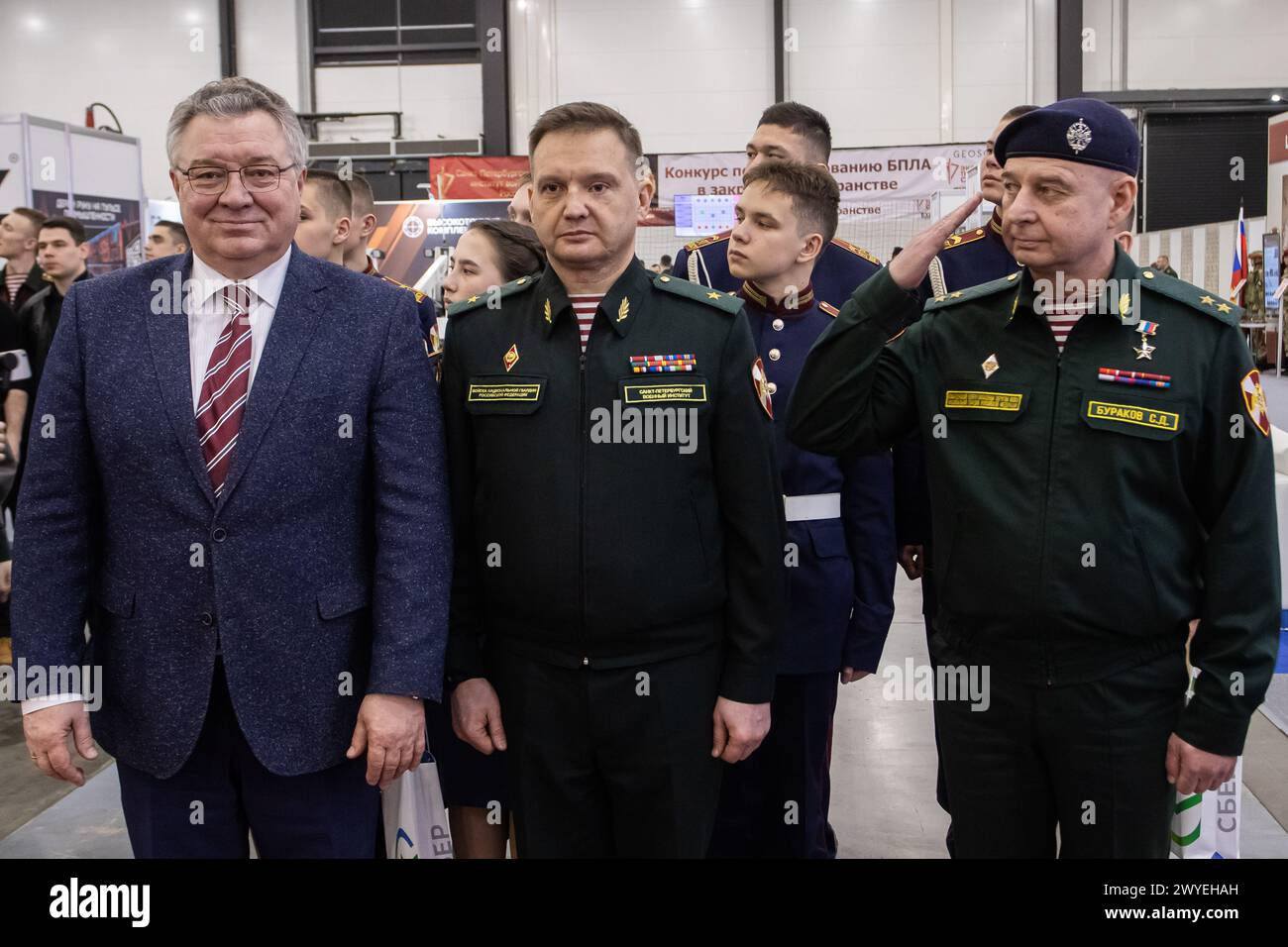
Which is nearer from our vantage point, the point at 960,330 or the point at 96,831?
the point at 960,330

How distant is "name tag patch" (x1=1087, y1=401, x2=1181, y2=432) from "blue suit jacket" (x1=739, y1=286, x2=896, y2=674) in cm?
73

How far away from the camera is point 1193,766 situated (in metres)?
1.79

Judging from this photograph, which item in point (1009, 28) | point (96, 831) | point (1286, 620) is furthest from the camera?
point (1009, 28)

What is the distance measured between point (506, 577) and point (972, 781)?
815 mm

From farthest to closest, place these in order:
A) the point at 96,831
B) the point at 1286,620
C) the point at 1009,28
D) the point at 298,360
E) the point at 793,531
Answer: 1. the point at 1009,28
2. the point at 96,831
3. the point at 1286,620
4. the point at 793,531
5. the point at 298,360

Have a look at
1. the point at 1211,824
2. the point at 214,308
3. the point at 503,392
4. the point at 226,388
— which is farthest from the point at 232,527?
the point at 1211,824

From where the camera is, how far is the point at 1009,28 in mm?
14727

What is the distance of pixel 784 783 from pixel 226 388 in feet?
4.89

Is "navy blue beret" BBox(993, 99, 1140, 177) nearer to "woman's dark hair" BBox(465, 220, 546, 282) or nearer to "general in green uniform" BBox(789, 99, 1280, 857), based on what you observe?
"general in green uniform" BBox(789, 99, 1280, 857)

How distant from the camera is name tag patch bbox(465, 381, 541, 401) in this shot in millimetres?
1896

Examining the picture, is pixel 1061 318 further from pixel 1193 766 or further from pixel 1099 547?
pixel 1193 766

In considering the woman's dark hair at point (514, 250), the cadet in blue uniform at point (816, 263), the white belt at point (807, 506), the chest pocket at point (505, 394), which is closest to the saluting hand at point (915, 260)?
the chest pocket at point (505, 394)
